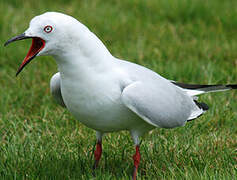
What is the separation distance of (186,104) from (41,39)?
1382 millimetres

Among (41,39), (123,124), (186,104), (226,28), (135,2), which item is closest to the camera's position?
(41,39)

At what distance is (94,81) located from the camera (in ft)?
11.7

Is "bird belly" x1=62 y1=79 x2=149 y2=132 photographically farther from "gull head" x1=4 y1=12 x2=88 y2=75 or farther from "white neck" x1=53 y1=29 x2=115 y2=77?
"gull head" x1=4 y1=12 x2=88 y2=75

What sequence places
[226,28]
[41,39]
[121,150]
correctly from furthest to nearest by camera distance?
[226,28]
[121,150]
[41,39]

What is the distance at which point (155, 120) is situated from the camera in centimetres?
369

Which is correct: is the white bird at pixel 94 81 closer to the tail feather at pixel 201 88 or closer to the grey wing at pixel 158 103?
the grey wing at pixel 158 103

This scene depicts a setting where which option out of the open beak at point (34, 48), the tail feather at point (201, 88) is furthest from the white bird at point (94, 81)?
the tail feather at point (201, 88)

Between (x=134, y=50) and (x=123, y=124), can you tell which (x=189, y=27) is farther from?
(x=123, y=124)

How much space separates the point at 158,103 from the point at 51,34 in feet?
3.14

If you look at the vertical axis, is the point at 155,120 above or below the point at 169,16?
above

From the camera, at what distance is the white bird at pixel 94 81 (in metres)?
3.46

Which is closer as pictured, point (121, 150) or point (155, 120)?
point (155, 120)

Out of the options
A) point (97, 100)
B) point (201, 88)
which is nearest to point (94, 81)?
point (97, 100)

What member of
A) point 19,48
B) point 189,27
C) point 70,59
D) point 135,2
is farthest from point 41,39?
point 135,2
